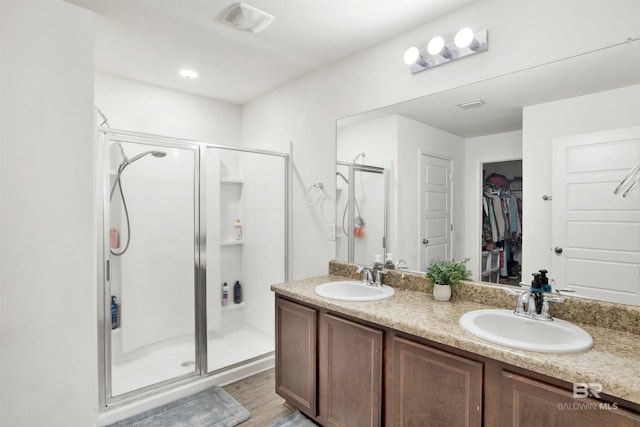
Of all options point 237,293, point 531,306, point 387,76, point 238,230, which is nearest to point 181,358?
point 237,293

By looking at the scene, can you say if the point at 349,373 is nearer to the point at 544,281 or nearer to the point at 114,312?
the point at 544,281

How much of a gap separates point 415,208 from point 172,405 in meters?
2.09

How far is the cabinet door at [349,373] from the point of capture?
1.61 meters

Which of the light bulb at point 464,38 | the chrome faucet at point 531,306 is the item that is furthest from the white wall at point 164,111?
the chrome faucet at point 531,306

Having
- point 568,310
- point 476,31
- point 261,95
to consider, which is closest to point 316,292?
point 568,310

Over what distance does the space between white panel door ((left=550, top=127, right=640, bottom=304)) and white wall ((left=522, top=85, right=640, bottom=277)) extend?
33 mm

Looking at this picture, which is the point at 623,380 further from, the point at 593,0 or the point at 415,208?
the point at 593,0

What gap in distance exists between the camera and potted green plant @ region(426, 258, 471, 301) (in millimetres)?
1819

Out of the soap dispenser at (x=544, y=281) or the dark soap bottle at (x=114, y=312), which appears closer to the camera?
the soap dispenser at (x=544, y=281)

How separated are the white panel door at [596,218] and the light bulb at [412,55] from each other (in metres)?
0.89

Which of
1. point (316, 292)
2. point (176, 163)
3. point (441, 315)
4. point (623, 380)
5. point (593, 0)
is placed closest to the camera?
point (623, 380)

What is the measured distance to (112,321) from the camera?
2.25 meters

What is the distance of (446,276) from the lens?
184cm

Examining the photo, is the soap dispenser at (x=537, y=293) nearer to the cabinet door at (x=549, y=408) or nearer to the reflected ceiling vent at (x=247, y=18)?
the cabinet door at (x=549, y=408)
